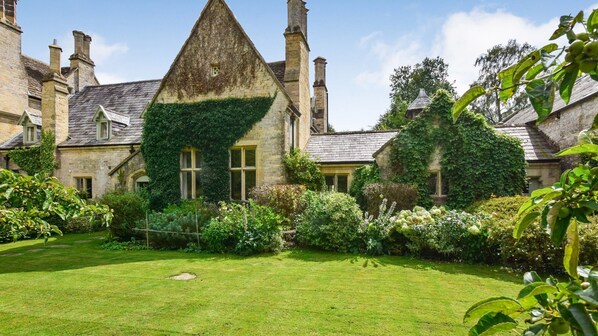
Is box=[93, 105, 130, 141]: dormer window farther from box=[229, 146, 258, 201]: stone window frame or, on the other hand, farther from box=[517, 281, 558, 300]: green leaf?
box=[517, 281, 558, 300]: green leaf

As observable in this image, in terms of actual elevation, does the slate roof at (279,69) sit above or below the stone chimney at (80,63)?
below

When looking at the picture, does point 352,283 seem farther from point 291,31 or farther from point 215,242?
point 291,31

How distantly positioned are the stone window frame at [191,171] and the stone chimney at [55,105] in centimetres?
951

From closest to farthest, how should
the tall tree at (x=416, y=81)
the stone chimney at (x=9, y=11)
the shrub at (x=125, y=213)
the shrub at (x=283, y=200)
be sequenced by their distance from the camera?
the shrub at (x=283, y=200) → the shrub at (x=125, y=213) → the stone chimney at (x=9, y=11) → the tall tree at (x=416, y=81)

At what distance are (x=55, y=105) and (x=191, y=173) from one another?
1039 cm

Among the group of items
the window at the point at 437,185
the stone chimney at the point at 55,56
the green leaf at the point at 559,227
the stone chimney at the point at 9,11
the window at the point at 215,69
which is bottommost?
the window at the point at 437,185

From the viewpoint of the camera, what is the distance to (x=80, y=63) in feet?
79.4

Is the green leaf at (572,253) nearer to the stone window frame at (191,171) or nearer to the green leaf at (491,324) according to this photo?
the green leaf at (491,324)

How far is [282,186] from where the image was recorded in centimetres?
1248

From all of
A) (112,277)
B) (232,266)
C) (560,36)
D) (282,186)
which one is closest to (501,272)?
(232,266)

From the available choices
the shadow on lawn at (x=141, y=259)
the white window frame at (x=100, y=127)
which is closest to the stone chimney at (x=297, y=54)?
the shadow on lawn at (x=141, y=259)

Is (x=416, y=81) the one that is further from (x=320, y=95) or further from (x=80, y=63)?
(x=80, y=63)

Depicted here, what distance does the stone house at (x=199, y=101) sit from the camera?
45.6 ft

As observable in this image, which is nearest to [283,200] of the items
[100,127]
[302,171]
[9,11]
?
[302,171]
